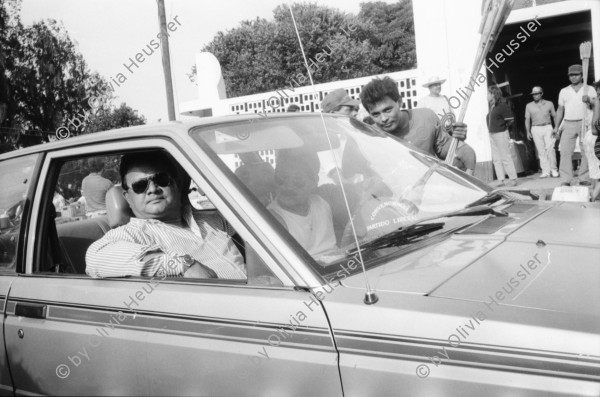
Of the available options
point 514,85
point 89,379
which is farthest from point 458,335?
point 514,85

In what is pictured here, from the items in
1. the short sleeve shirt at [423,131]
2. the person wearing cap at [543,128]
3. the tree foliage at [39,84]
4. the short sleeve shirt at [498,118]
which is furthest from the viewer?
the tree foliage at [39,84]

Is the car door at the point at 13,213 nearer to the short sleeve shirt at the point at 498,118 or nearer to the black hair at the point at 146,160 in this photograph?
the black hair at the point at 146,160

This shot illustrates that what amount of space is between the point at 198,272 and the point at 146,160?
26.8 inches

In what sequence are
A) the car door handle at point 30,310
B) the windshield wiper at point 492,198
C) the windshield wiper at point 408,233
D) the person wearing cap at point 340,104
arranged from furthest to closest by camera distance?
the person wearing cap at point 340,104, the windshield wiper at point 492,198, the car door handle at point 30,310, the windshield wiper at point 408,233

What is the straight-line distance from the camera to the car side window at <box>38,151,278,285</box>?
241 centimetres

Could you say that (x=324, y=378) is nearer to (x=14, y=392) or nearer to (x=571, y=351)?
(x=571, y=351)

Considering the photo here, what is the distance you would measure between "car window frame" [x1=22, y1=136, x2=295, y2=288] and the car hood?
356mm

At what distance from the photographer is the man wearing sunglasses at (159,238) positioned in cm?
240

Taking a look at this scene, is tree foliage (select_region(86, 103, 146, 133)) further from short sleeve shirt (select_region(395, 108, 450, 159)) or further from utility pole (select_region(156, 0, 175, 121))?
short sleeve shirt (select_region(395, 108, 450, 159))

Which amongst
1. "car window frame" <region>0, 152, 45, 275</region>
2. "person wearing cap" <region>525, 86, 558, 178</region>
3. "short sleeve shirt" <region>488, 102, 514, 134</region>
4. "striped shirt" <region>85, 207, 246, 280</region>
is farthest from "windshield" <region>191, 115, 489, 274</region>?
"person wearing cap" <region>525, 86, 558, 178</region>

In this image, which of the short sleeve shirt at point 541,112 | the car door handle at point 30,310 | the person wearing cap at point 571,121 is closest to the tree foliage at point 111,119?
the short sleeve shirt at point 541,112

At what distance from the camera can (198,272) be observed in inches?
92.7

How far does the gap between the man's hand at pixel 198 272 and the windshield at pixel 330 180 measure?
0.43 metres

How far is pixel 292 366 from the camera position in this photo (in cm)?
179
